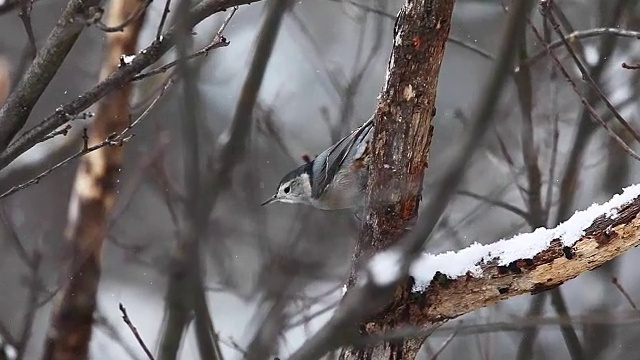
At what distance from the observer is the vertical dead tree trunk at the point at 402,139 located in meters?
1.08

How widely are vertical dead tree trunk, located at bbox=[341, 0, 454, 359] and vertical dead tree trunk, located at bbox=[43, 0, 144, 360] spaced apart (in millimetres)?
965

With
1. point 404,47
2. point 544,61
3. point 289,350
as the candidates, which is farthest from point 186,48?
point 544,61

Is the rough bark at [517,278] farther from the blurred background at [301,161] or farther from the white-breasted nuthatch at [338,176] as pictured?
the blurred background at [301,161]

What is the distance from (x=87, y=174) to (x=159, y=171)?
38 cm

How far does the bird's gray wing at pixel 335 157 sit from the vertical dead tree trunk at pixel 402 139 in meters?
0.34

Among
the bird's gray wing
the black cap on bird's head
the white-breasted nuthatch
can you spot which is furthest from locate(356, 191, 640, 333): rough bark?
the black cap on bird's head

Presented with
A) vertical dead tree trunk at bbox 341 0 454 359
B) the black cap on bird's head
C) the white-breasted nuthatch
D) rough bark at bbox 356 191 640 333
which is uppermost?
the black cap on bird's head

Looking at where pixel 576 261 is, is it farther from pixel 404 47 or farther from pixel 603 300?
pixel 603 300

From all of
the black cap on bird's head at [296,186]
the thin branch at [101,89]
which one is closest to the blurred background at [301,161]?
the black cap on bird's head at [296,186]

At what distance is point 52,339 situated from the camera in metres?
1.93

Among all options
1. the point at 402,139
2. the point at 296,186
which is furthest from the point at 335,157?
the point at 402,139

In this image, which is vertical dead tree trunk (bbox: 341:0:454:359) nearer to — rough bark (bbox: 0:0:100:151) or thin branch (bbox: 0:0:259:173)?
thin branch (bbox: 0:0:259:173)

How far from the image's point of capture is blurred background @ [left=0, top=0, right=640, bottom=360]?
189 centimetres

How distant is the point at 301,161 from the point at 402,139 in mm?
1445
